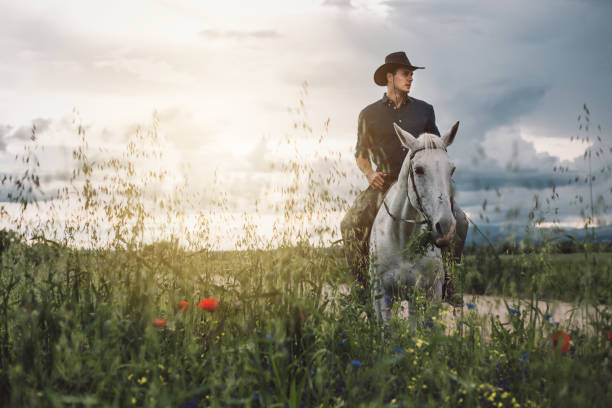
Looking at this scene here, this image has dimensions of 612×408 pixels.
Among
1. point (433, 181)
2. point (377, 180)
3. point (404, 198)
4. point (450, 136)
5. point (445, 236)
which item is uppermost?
point (450, 136)

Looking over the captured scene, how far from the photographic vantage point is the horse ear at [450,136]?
4438 millimetres

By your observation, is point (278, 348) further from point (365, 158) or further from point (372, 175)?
point (365, 158)

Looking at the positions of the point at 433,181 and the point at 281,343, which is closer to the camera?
the point at 281,343

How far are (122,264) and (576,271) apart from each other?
3.19 meters

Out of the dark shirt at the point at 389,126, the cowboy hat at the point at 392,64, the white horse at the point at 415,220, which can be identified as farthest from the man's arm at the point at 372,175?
the cowboy hat at the point at 392,64

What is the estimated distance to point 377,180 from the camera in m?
5.46

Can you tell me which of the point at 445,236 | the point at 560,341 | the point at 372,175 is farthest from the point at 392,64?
the point at 560,341

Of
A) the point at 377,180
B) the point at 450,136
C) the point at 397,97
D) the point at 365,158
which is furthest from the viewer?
the point at 397,97

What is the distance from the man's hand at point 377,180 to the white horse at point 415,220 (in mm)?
407

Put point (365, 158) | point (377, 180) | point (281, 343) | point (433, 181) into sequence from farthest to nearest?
1. point (365, 158)
2. point (377, 180)
3. point (433, 181)
4. point (281, 343)

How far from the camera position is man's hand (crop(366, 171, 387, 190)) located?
17.9 ft

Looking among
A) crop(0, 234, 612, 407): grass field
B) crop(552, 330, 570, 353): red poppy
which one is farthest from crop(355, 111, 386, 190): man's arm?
crop(552, 330, 570, 353): red poppy

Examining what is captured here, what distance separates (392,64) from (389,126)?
1.01m

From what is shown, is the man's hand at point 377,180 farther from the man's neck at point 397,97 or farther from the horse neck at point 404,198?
the man's neck at point 397,97
